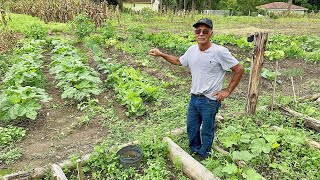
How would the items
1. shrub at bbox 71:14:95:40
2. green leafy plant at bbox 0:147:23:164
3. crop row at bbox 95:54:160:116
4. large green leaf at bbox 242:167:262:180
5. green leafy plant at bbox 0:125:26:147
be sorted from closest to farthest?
large green leaf at bbox 242:167:262:180, green leafy plant at bbox 0:147:23:164, green leafy plant at bbox 0:125:26:147, crop row at bbox 95:54:160:116, shrub at bbox 71:14:95:40

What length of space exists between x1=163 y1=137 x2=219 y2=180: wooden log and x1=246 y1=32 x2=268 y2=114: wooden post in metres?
1.85

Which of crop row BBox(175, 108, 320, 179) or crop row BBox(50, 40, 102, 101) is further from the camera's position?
crop row BBox(50, 40, 102, 101)

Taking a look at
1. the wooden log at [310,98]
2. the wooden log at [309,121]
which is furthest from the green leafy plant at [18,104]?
the wooden log at [310,98]

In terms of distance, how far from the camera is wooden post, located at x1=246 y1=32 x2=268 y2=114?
5062 mm

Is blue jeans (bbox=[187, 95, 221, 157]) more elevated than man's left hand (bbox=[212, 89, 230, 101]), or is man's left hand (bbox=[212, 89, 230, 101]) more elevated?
man's left hand (bbox=[212, 89, 230, 101])

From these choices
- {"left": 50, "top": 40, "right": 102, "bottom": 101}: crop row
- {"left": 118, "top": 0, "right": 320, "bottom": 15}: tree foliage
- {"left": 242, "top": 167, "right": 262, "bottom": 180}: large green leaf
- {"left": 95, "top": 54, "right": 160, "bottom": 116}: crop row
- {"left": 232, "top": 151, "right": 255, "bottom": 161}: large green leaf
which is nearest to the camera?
{"left": 242, "top": 167, "right": 262, "bottom": 180}: large green leaf

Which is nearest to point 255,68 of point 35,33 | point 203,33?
point 203,33

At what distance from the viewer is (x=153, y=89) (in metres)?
6.12

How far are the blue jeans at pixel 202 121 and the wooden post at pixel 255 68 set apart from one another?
4.62 ft

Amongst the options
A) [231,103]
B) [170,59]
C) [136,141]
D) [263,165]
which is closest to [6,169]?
[136,141]

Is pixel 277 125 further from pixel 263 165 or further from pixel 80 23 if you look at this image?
pixel 80 23

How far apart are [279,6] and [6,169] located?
5248 cm

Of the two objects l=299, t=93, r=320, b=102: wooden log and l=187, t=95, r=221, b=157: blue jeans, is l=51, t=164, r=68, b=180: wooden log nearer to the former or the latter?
l=187, t=95, r=221, b=157: blue jeans

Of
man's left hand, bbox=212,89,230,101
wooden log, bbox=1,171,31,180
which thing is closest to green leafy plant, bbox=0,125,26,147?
wooden log, bbox=1,171,31,180
